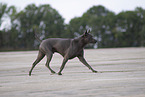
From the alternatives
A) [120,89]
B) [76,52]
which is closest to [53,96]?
[120,89]

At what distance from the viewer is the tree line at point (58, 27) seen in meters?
69.8

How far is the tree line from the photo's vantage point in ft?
229

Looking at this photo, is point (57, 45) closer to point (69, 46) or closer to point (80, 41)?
point (69, 46)

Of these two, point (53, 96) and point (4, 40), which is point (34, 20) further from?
point (53, 96)

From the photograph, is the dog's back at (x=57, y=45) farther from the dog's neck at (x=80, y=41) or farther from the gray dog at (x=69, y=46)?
the dog's neck at (x=80, y=41)

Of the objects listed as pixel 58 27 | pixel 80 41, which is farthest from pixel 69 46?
pixel 58 27

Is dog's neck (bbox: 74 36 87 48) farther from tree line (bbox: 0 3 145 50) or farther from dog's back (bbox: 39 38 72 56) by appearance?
tree line (bbox: 0 3 145 50)

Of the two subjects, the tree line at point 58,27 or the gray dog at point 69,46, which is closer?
the gray dog at point 69,46

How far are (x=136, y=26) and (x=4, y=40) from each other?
3551 centimetres

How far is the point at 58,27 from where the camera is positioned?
7462 centimetres

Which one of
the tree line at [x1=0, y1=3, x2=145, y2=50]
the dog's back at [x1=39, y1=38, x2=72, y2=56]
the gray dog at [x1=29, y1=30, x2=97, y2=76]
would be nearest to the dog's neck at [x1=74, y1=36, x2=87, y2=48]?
the gray dog at [x1=29, y1=30, x2=97, y2=76]

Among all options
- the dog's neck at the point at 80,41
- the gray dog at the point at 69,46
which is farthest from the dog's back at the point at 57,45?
the dog's neck at the point at 80,41

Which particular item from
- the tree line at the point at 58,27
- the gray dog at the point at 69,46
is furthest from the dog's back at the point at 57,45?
the tree line at the point at 58,27

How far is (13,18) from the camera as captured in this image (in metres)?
70.6
